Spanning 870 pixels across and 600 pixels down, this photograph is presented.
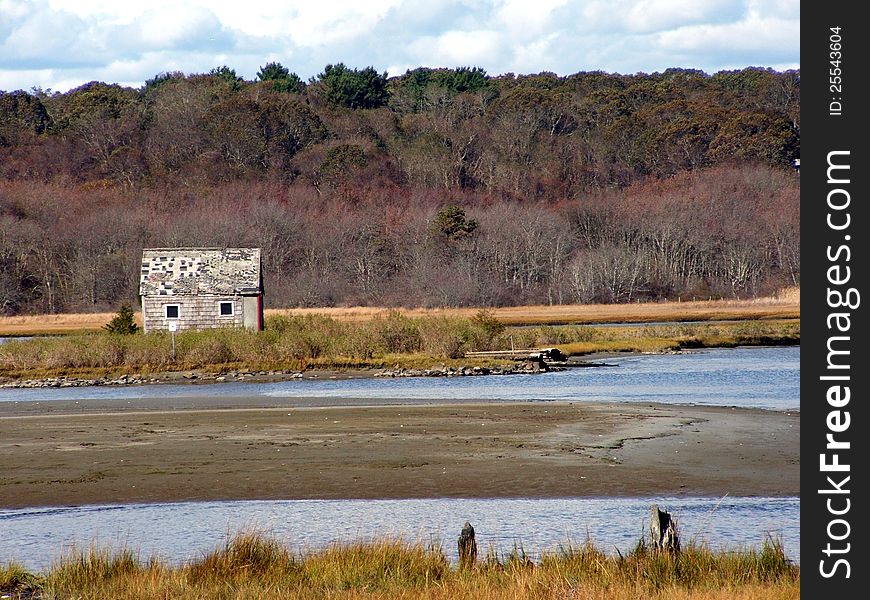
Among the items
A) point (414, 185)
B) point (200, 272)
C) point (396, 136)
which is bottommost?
point (200, 272)

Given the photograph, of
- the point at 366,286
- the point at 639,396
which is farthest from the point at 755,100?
the point at 639,396

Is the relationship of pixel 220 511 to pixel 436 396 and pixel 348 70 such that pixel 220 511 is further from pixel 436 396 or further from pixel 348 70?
pixel 348 70

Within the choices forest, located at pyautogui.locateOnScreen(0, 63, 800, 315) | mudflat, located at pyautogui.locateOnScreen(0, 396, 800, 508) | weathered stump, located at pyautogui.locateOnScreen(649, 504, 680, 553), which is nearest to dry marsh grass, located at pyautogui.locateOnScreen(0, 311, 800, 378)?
mudflat, located at pyautogui.locateOnScreen(0, 396, 800, 508)

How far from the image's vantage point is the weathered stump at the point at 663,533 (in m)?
11.0

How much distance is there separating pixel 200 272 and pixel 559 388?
20257 millimetres

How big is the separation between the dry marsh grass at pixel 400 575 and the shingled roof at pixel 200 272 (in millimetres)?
36234

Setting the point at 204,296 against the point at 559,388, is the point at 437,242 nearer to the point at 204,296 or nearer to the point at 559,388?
the point at 204,296

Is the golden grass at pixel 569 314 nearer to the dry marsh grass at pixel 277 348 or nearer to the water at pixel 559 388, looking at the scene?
the dry marsh grass at pixel 277 348

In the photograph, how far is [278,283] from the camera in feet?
301

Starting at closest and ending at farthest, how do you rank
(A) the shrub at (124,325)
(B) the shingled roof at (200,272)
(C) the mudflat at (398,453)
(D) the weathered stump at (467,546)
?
(D) the weathered stump at (467,546) → (C) the mudflat at (398,453) → (A) the shrub at (124,325) → (B) the shingled roof at (200,272)

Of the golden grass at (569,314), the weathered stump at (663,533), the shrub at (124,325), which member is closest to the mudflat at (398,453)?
the weathered stump at (663,533)

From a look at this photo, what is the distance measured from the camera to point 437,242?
9444cm

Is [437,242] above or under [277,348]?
above

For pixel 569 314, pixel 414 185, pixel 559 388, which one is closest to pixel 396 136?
pixel 414 185
